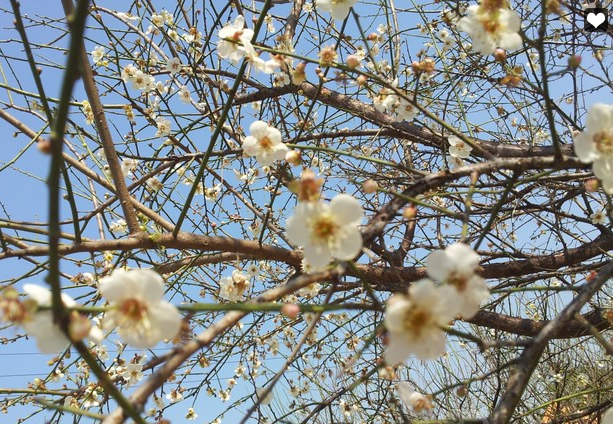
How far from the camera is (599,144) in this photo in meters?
0.97

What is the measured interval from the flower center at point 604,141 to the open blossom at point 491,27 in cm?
35

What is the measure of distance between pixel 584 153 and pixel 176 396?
117 inches

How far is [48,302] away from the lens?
2.47 feet

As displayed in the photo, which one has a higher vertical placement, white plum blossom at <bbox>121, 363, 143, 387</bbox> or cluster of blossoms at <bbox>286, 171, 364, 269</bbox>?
white plum blossom at <bbox>121, 363, 143, 387</bbox>

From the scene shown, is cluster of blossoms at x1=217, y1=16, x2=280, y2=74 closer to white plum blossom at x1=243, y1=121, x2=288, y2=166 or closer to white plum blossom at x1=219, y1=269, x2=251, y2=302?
white plum blossom at x1=243, y1=121, x2=288, y2=166

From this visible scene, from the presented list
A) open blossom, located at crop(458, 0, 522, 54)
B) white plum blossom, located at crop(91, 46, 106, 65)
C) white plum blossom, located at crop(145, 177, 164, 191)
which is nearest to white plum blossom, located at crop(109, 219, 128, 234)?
white plum blossom, located at crop(145, 177, 164, 191)

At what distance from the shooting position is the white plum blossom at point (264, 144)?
4.95ft

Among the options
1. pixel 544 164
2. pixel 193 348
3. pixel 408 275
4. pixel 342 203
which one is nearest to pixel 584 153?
pixel 544 164

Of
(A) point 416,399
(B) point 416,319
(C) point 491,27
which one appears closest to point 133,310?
(B) point 416,319

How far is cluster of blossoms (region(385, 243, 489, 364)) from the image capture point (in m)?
0.75

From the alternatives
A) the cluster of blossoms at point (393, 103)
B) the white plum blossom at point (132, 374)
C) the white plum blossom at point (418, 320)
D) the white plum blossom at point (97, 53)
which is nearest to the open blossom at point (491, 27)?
the cluster of blossoms at point (393, 103)

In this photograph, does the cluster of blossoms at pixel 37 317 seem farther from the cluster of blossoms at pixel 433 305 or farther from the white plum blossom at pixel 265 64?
the white plum blossom at pixel 265 64

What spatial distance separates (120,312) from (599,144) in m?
0.92

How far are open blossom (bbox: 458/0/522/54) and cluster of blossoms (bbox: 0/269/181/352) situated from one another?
0.98m
